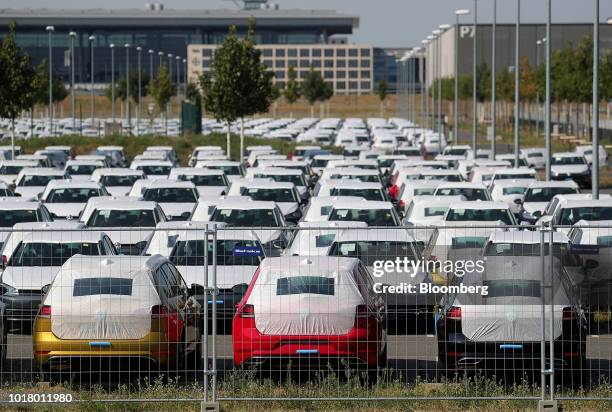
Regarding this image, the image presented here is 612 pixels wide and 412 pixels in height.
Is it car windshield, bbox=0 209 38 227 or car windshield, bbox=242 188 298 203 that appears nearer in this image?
car windshield, bbox=0 209 38 227

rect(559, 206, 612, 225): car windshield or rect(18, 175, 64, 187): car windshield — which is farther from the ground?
rect(18, 175, 64, 187): car windshield

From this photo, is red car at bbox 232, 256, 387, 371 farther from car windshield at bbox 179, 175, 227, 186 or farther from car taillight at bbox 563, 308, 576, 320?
car windshield at bbox 179, 175, 227, 186

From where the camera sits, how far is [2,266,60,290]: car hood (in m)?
16.0

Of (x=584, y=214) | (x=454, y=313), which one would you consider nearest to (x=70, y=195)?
(x=584, y=214)

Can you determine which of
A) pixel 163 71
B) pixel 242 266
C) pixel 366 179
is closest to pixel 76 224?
pixel 242 266

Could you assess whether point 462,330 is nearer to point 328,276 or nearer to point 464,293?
point 464,293

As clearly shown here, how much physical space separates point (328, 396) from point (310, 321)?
73cm

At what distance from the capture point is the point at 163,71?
114 metres

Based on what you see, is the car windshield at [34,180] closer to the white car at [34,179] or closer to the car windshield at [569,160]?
the white car at [34,179]

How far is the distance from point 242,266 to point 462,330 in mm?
4835

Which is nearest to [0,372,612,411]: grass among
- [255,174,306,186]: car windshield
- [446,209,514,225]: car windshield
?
[446,209,514,225]: car windshield

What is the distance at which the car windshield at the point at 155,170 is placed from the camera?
4069 cm

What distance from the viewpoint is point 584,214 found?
25.5 m

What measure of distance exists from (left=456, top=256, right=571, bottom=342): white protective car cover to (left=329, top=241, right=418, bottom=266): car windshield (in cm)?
71
